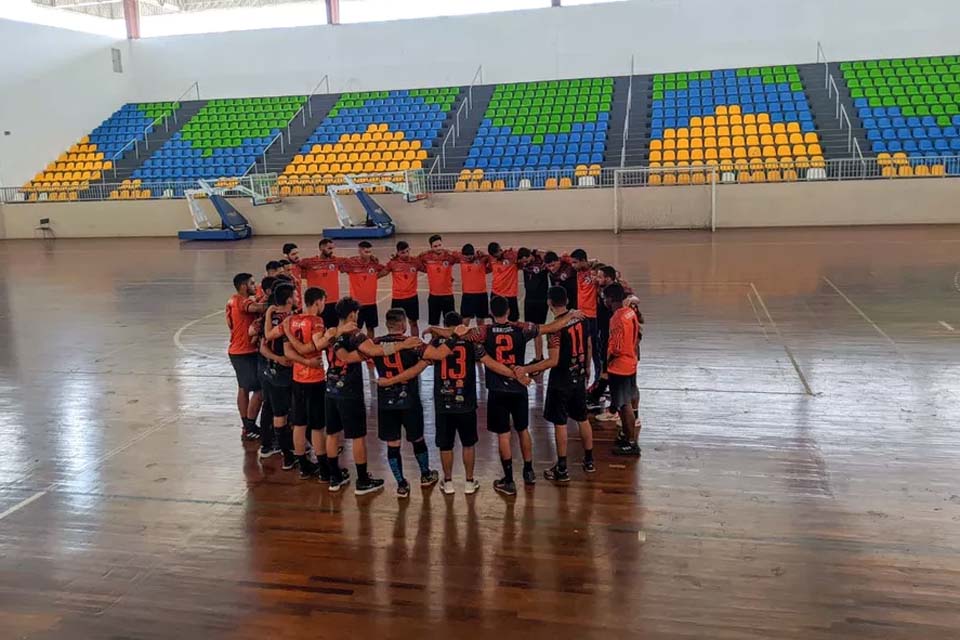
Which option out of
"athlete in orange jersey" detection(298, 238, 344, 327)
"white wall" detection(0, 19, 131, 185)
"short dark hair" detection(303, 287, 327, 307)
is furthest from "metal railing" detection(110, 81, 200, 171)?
"short dark hair" detection(303, 287, 327, 307)

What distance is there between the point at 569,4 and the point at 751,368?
24115 mm

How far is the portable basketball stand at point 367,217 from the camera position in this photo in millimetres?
23922

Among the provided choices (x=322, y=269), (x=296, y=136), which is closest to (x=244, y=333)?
(x=322, y=269)

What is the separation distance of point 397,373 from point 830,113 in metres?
24.7

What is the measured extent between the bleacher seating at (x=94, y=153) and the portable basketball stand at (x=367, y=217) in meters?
10.7

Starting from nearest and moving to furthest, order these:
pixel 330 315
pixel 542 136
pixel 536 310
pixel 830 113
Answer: pixel 330 315 < pixel 536 310 < pixel 830 113 < pixel 542 136

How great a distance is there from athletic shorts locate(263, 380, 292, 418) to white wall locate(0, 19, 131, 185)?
89.5 ft

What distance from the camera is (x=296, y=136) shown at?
3022cm

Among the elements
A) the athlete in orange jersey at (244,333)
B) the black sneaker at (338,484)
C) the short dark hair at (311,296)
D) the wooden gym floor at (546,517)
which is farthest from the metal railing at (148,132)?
the black sneaker at (338,484)

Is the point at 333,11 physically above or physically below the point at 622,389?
above

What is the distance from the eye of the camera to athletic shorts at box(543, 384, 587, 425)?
6078 millimetres

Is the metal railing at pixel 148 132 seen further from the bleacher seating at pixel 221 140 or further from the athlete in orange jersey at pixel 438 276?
the athlete in orange jersey at pixel 438 276

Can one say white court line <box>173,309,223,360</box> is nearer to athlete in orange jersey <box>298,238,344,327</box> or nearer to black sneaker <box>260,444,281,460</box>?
athlete in orange jersey <box>298,238,344,327</box>

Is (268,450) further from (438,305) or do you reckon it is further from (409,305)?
(438,305)
